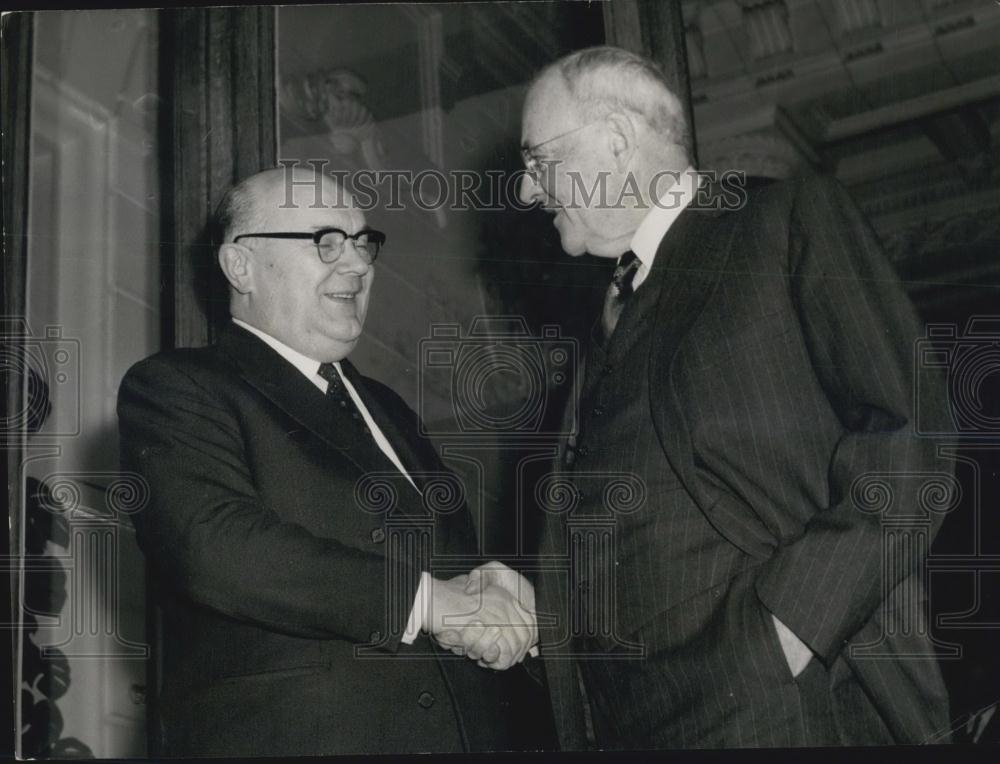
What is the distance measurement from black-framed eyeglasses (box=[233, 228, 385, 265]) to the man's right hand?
882 mm

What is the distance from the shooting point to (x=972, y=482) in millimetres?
4422

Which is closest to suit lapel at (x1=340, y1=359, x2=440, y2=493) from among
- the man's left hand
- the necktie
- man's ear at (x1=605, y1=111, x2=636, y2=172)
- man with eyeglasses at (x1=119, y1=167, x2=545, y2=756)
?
man with eyeglasses at (x1=119, y1=167, x2=545, y2=756)

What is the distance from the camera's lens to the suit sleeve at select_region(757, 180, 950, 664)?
13.3ft

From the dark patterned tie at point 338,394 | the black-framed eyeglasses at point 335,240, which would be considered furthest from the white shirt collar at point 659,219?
the dark patterned tie at point 338,394

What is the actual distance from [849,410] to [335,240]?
1386 mm

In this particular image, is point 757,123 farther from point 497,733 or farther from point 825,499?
point 497,733

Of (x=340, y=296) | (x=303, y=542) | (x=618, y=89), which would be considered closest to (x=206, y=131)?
(x=340, y=296)

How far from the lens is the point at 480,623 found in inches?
Result: 173

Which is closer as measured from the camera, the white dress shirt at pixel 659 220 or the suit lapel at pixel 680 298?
the suit lapel at pixel 680 298

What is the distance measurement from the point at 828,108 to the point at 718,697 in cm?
164

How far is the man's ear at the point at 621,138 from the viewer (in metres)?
4.57

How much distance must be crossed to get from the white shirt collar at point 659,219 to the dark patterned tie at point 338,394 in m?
0.77

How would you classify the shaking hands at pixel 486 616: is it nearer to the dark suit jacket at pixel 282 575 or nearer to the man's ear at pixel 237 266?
the dark suit jacket at pixel 282 575

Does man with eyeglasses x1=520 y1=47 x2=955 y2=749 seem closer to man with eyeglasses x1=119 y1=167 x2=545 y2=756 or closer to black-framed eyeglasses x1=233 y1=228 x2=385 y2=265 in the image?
man with eyeglasses x1=119 y1=167 x2=545 y2=756
